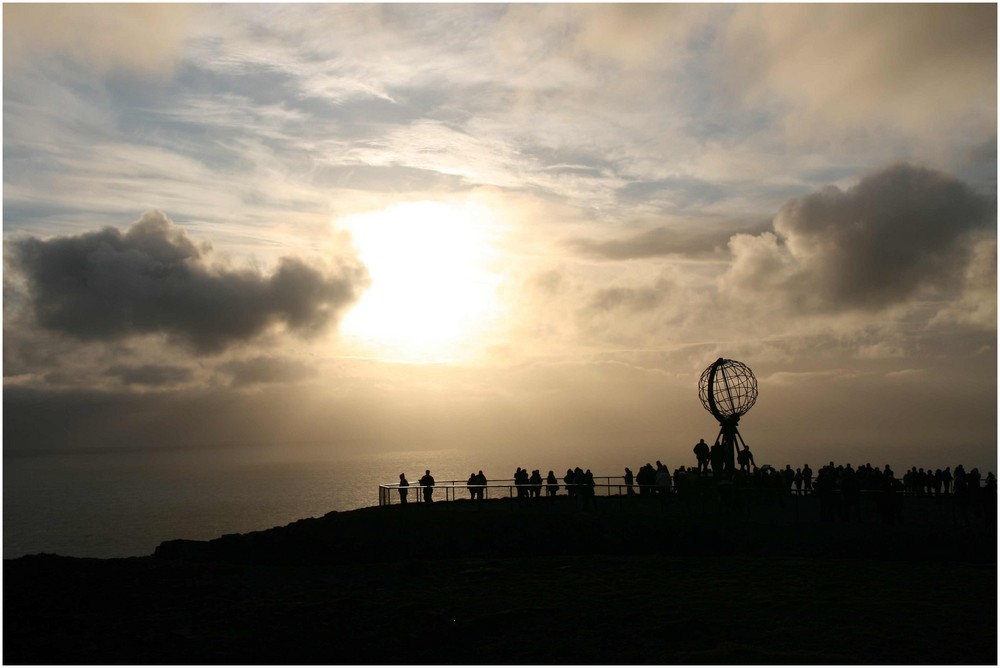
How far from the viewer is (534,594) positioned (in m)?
18.8

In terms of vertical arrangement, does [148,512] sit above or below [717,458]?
below

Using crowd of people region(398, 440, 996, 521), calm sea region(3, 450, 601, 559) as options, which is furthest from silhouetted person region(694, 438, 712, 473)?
calm sea region(3, 450, 601, 559)

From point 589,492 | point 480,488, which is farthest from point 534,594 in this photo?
point 480,488

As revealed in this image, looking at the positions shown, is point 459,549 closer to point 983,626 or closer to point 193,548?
point 193,548

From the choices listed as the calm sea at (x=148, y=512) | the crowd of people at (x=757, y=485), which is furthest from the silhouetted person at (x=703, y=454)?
the calm sea at (x=148, y=512)

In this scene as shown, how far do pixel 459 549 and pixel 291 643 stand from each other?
985cm

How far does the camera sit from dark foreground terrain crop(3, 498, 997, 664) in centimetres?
1509

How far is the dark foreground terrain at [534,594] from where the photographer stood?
15.1m

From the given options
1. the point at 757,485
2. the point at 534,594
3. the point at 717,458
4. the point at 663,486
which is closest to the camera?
the point at 534,594

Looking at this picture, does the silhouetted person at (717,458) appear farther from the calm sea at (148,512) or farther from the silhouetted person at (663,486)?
the calm sea at (148,512)

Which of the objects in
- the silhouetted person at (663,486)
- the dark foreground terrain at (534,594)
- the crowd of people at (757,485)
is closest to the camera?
the dark foreground terrain at (534,594)

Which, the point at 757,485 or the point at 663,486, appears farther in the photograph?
the point at 757,485

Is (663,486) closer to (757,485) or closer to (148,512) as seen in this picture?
(757,485)

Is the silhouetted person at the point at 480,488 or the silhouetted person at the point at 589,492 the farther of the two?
the silhouetted person at the point at 480,488
